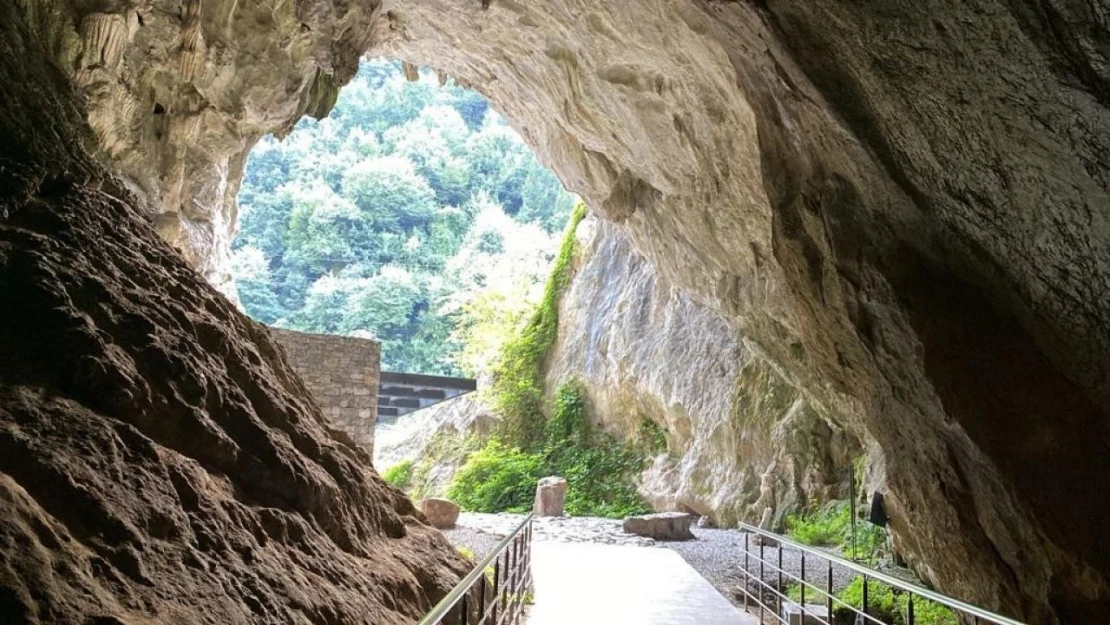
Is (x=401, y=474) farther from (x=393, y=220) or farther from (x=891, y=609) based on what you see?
(x=891, y=609)

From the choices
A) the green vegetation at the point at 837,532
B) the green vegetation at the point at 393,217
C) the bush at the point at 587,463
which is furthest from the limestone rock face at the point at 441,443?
the green vegetation at the point at 837,532

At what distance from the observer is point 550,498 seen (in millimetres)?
15008

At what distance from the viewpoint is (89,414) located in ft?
7.97

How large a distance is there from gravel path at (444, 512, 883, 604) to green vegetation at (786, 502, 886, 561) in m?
0.25

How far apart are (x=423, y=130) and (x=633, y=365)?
2474 centimetres

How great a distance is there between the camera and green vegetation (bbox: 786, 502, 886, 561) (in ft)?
30.1

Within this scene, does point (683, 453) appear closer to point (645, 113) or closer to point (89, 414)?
point (645, 113)

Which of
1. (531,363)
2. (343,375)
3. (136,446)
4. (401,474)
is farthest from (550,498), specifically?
(136,446)

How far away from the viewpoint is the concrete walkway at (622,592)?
18.9 ft

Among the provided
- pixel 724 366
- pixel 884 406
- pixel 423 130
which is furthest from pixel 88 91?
pixel 423 130

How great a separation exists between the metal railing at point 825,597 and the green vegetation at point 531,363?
33.1ft

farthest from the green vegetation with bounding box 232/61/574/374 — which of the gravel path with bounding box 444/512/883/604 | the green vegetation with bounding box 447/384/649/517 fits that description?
the gravel path with bounding box 444/512/883/604

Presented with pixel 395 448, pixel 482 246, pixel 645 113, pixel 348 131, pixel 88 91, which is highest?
pixel 348 131

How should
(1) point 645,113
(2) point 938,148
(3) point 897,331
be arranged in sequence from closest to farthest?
(2) point 938,148, (3) point 897,331, (1) point 645,113
